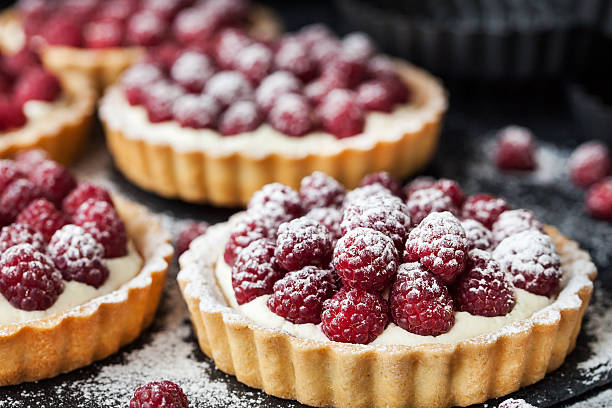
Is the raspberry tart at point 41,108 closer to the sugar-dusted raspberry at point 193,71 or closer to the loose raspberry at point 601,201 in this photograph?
the sugar-dusted raspberry at point 193,71

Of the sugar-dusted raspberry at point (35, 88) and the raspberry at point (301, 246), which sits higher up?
the raspberry at point (301, 246)

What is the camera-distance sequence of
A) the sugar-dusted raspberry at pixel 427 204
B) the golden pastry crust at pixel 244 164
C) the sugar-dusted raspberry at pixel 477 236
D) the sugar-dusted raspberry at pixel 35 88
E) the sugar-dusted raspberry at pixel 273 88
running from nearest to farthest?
the sugar-dusted raspberry at pixel 477 236 < the sugar-dusted raspberry at pixel 427 204 < the golden pastry crust at pixel 244 164 < the sugar-dusted raspberry at pixel 273 88 < the sugar-dusted raspberry at pixel 35 88

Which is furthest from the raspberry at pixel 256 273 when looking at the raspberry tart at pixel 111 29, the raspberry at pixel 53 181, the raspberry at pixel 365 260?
the raspberry tart at pixel 111 29

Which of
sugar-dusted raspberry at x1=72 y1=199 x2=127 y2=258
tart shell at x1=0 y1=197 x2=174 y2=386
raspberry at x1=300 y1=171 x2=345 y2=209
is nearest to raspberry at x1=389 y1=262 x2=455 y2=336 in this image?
raspberry at x1=300 y1=171 x2=345 y2=209

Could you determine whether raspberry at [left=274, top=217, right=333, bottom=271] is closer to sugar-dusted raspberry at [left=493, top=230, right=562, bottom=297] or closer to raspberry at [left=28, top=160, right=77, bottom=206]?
sugar-dusted raspberry at [left=493, top=230, right=562, bottom=297]

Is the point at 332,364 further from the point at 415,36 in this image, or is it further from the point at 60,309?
the point at 415,36

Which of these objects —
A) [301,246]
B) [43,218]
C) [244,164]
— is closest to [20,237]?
[43,218]

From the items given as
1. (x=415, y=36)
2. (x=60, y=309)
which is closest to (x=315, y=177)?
(x=60, y=309)

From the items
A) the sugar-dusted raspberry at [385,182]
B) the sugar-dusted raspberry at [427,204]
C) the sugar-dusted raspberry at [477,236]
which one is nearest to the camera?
the sugar-dusted raspberry at [477,236]
